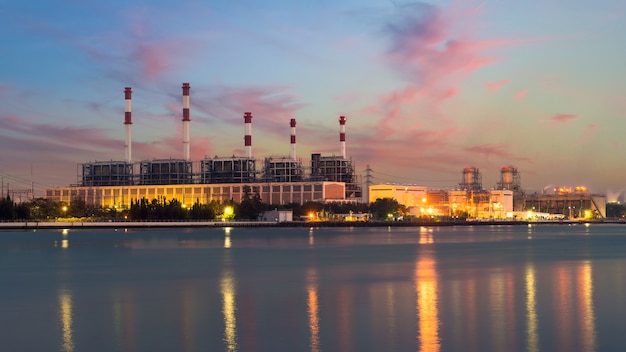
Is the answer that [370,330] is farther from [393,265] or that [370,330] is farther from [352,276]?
[393,265]

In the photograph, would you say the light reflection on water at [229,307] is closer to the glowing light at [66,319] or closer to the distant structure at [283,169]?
the glowing light at [66,319]

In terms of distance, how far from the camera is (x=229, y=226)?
4085 inches

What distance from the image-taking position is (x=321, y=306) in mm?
18156

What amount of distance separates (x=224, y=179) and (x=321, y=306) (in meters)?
101

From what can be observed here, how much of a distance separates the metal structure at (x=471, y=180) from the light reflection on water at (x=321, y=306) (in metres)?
119

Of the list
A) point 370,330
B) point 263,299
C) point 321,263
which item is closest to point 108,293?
point 263,299

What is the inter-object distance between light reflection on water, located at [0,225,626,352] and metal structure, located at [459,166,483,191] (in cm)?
11922

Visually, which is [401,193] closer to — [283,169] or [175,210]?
[283,169]

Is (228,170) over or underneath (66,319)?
over

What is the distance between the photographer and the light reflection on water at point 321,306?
13406 mm

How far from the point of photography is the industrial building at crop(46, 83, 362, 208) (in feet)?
385

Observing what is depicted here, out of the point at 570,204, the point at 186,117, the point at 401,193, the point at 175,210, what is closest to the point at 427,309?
the point at 175,210

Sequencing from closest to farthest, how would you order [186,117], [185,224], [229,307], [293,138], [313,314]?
1. [313,314]
2. [229,307]
3. [185,224]
4. [186,117]
5. [293,138]

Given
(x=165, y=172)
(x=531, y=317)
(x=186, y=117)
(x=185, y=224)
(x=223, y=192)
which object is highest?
(x=186, y=117)
